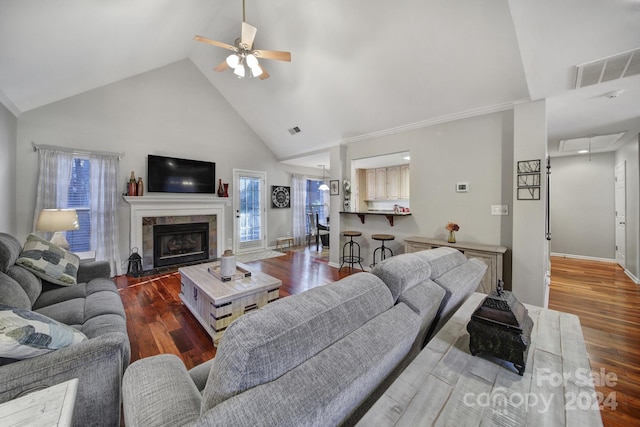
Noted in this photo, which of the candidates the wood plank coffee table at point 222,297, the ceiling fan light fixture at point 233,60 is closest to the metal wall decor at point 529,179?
the wood plank coffee table at point 222,297

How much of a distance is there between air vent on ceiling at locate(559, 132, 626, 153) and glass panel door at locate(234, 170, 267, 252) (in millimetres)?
6292

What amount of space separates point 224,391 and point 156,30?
4.56 meters

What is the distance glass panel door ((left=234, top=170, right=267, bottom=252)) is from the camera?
590cm

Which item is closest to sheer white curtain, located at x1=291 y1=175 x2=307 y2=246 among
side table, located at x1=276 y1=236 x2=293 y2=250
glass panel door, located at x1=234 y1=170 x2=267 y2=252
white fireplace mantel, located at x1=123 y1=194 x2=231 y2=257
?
side table, located at x1=276 y1=236 x2=293 y2=250

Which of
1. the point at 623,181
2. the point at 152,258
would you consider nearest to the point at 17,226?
the point at 152,258

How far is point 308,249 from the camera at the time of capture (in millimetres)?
6559

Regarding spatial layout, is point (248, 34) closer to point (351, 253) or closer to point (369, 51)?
point (369, 51)

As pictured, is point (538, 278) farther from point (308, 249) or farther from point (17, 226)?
point (17, 226)

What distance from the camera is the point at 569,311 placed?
9.35ft

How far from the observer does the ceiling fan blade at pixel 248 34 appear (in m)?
2.64

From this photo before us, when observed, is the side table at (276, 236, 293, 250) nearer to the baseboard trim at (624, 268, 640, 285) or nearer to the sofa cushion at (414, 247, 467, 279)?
the sofa cushion at (414, 247, 467, 279)

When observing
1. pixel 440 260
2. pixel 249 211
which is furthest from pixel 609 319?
pixel 249 211

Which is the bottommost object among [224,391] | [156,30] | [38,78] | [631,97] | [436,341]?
[436,341]

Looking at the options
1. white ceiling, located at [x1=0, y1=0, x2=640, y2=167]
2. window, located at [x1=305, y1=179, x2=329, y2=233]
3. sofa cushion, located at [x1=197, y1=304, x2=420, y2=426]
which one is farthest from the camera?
window, located at [x1=305, y1=179, x2=329, y2=233]
